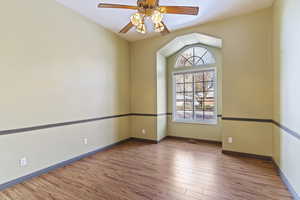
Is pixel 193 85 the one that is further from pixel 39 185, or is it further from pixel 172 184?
pixel 39 185

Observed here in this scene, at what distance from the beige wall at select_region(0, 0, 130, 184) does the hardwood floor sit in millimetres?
438

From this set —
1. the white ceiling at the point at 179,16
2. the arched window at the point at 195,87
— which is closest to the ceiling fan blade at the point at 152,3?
the white ceiling at the point at 179,16

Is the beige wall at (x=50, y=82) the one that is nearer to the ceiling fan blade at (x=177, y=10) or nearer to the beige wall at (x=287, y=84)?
the ceiling fan blade at (x=177, y=10)

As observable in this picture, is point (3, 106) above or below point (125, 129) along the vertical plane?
above

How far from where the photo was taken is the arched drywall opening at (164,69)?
13.2 feet

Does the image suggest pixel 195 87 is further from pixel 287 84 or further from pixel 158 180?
pixel 158 180

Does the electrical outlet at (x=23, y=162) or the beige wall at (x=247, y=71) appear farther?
the beige wall at (x=247, y=71)

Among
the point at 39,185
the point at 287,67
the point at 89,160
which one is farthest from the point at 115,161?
the point at 287,67

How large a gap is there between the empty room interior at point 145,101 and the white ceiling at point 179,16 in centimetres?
3

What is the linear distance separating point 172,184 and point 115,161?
134cm

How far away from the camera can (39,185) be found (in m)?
2.14

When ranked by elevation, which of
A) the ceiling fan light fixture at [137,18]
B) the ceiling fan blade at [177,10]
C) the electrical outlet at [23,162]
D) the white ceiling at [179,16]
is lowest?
the electrical outlet at [23,162]

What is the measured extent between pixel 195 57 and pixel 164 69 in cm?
101

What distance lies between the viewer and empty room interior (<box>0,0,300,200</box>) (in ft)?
6.66
